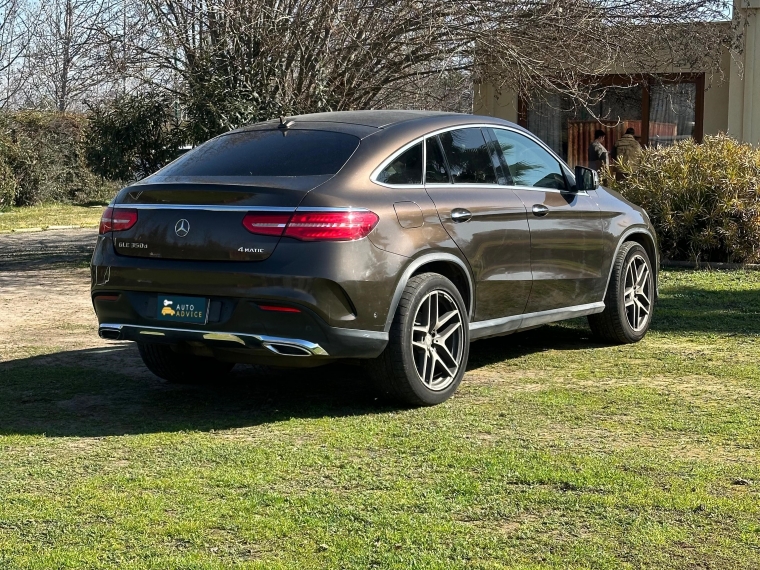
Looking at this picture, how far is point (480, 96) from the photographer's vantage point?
19688 mm

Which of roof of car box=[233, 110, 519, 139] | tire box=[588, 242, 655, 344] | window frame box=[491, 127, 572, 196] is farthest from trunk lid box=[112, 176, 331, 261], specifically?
tire box=[588, 242, 655, 344]

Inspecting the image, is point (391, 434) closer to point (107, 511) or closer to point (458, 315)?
point (458, 315)

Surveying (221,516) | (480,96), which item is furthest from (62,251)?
(221,516)

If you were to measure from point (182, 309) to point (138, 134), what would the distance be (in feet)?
26.9

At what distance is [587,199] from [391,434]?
2990mm

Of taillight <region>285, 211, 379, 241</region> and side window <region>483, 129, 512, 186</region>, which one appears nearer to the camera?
taillight <region>285, 211, 379, 241</region>

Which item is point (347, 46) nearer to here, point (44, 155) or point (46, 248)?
point (46, 248)

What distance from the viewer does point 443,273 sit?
6574 millimetres

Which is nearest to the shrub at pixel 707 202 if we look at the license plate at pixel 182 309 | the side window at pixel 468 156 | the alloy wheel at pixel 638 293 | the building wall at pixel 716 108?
the alloy wheel at pixel 638 293

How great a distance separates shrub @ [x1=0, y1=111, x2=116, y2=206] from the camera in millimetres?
26297

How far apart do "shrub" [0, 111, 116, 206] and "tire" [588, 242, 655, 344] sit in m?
19.6

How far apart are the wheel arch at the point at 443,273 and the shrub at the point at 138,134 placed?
776cm

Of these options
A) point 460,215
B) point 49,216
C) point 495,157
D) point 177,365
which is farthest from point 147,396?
point 49,216

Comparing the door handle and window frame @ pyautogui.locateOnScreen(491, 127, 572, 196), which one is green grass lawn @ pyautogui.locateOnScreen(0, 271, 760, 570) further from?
window frame @ pyautogui.locateOnScreen(491, 127, 572, 196)
